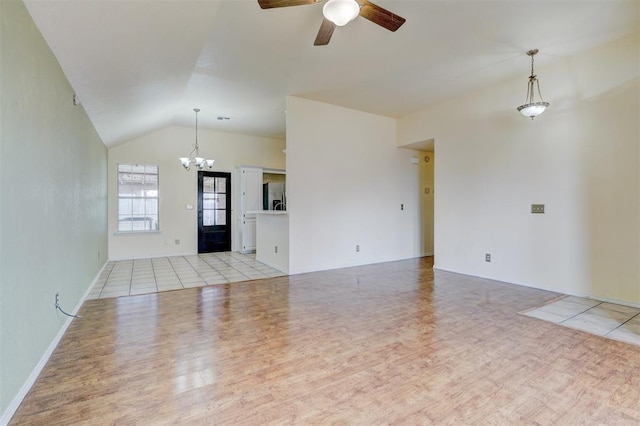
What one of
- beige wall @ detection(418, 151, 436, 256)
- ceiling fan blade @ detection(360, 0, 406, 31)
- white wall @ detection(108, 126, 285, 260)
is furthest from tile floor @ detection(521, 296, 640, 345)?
white wall @ detection(108, 126, 285, 260)

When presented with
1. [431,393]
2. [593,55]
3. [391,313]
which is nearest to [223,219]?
[391,313]

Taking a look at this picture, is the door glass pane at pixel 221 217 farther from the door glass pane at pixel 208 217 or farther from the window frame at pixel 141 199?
the window frame at pixel 141 199

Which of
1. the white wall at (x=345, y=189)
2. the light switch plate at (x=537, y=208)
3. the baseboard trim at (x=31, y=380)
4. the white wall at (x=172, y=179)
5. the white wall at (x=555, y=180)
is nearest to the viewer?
the baseboard trim at (x=31, y=380)

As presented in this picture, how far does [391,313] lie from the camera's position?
A: 3.07 m

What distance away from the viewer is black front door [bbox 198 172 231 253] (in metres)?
7.16

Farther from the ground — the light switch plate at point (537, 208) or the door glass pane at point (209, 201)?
the door glass pane at point (209, 201)

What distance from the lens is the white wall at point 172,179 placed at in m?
6.28

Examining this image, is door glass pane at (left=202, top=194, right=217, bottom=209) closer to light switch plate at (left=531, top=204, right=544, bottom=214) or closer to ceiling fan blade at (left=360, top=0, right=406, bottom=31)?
ceiling fan blade at (left=360, top=0, right=406, bottom=31)

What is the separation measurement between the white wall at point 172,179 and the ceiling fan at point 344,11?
5.41 meters

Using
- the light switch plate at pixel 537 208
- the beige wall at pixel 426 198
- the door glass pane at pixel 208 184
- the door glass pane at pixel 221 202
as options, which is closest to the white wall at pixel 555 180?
the light switch plate at pixel 537 208

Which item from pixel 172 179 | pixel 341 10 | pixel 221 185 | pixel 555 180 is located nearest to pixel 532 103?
pixel 555 180

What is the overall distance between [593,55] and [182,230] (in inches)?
299

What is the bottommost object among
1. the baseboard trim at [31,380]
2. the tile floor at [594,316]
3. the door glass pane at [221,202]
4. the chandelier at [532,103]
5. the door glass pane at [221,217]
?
the tile floor at [594,316]

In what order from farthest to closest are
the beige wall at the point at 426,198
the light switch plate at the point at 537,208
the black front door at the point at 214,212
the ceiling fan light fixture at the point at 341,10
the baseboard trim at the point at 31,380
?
the black front door at the point at 214,212 → the beige wall at the point at 426,198 → the light switch plate at the point at 537,208 → the ceiling fan light fixture at the point at 341,10 → the baseboard trim at the point at 31,380
